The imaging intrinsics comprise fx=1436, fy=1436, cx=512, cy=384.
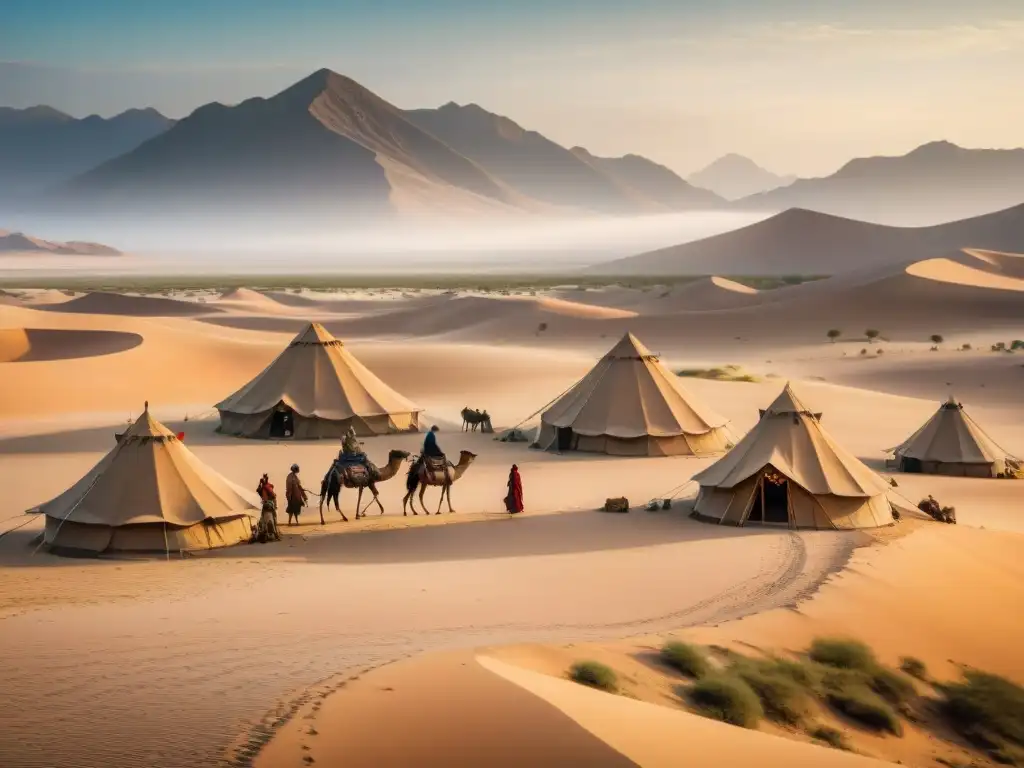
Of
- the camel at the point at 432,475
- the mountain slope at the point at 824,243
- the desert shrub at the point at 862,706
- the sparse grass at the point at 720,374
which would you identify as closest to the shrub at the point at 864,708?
the desert shrub at the point at 862,706

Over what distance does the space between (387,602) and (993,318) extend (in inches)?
2739

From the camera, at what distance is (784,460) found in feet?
78.8

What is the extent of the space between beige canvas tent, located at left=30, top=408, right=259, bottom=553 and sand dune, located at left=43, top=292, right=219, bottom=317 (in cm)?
7161

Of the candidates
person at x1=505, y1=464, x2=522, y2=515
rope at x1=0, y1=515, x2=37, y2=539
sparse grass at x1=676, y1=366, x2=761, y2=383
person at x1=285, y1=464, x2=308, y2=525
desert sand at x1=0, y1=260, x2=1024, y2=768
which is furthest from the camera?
sparse grass at x1=676, y1=366, x2=761, y2=383

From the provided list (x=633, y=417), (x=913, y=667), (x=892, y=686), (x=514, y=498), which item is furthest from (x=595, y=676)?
(x=633, y=417)

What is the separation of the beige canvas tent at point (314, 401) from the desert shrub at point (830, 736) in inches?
886

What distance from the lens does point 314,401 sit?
35.7 metres

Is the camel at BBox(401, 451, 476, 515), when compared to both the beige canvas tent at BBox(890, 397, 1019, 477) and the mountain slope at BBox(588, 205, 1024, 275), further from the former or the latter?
the mountain slope at BBox(588, 205, 1024, 275)

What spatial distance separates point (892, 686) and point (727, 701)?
2732 millimetres

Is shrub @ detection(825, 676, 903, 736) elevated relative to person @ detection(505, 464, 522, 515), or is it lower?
lower

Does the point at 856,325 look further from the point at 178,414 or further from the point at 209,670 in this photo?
the point at 209,670

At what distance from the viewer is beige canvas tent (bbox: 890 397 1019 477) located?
3109 centimetres

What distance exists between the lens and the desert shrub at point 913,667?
16156mm

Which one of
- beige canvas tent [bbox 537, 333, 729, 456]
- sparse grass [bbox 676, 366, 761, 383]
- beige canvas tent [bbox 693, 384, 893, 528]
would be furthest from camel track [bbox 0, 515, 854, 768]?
sparse grass [bbox 676, 366, 761, 383]
